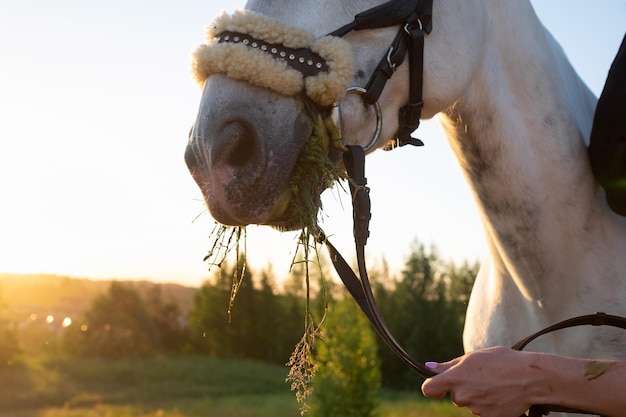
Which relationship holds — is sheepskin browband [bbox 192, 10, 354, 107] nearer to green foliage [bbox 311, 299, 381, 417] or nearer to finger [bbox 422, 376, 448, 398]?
finger [bbox 422, 376, 448, 398]

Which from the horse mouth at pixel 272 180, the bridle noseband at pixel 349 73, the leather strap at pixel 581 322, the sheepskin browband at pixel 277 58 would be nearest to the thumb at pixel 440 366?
the bridle noseband at pixel 349 73

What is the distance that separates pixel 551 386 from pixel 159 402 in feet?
132

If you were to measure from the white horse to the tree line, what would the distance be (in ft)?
144

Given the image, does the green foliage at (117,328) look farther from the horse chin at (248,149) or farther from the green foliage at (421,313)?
the horse chin at (248,149)

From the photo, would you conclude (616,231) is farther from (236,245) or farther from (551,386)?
(236,245)

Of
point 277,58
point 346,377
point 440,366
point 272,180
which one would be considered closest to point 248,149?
point 272,180

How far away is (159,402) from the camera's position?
39.1 meters

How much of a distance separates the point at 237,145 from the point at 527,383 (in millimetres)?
1041

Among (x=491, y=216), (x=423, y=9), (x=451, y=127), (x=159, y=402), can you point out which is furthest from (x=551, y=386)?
(x=159, y=402)

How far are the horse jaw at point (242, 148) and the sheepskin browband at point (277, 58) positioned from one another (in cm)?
5

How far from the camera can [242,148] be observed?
6.25 feet

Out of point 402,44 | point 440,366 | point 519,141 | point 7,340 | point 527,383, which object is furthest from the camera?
point 7,340

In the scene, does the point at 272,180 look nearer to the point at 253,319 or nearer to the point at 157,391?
the point at 157,391

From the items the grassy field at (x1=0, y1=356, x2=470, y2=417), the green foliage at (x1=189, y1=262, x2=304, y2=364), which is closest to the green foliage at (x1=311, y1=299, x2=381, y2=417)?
the grassy field at (x1=0, y1=356, x2=470, y2=417)
